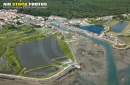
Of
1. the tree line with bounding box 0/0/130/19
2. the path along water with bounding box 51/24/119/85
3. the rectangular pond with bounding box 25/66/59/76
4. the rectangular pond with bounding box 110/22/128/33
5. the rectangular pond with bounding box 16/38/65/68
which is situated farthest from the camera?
the tree line with bounding box 0/0/130/19

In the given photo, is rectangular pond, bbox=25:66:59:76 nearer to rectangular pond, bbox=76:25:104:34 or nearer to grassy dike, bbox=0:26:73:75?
grassy dike, bbox=0:26:73:75

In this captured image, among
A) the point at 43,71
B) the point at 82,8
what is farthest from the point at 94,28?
the point at 43,71

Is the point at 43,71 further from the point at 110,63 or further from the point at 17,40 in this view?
the point at 17,40

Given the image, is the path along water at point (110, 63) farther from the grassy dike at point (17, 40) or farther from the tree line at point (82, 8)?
the tree line at point (82, 8)

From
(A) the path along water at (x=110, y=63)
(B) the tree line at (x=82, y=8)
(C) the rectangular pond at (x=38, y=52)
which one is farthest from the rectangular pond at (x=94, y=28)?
(C) the rectangular pond at (x=38, y=52)

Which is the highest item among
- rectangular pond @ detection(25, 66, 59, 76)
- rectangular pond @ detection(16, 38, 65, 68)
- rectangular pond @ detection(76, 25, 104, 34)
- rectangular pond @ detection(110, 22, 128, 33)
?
rectangular pond @ detection(110, 22, 128, 33)

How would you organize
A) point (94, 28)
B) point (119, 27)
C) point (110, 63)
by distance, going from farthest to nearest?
point (119, 27), point (94, 28), point (110, 63)

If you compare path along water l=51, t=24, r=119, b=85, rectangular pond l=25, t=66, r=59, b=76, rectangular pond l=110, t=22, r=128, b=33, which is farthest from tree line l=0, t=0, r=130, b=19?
rectangular pond l=25, t=66, r=59, b=76

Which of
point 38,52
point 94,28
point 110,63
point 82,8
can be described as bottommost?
point 110,63

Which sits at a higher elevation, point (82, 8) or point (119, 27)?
point (82, 8)
